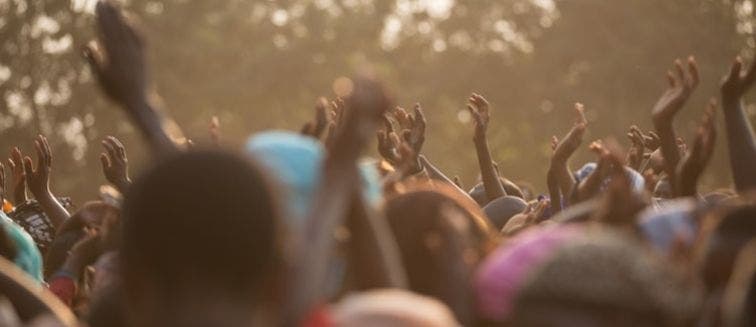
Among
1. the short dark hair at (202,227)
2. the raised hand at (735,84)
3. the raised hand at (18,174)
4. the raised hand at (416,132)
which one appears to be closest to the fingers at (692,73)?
the raised hand at (735,84)

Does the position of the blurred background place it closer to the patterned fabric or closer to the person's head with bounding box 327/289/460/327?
the patterned fabric

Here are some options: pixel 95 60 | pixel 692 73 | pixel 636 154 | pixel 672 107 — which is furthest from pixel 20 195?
pixel 95 60

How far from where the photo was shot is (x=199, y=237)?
3986mm

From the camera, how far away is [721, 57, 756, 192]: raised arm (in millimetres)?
6820

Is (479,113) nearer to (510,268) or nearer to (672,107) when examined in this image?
(672,107)

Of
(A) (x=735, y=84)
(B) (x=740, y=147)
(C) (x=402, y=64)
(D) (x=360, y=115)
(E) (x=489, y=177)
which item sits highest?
(D) (x=360, y=115)

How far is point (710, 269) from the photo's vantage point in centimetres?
473

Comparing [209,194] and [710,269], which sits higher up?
[209,194]

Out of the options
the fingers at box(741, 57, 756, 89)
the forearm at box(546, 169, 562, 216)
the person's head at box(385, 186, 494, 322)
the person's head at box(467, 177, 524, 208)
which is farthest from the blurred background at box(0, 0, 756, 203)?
the person's head at box(385, 186, 494, 322)

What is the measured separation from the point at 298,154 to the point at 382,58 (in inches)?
1652

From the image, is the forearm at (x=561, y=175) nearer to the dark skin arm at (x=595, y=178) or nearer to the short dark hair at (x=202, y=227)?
the dark skin arm at (x=595, y=178)

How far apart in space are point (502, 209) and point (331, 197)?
4.70 m

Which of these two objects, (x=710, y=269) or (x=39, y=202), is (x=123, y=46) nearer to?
(x=710, y=269)

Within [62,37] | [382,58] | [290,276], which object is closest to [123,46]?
[290,276]
